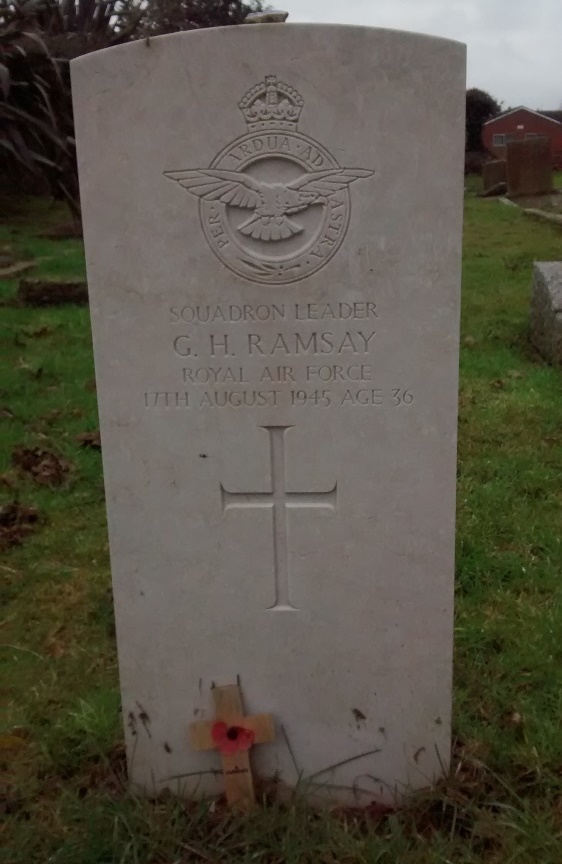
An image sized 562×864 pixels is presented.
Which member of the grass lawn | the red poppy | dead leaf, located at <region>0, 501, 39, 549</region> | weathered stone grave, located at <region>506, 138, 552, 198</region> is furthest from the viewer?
weathered stone grave, located at <region>506, 138, 552, 198</region>

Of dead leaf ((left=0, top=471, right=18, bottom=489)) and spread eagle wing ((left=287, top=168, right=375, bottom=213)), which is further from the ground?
spread eagle wing ((left=287, top=168, right=375, bottom=213))

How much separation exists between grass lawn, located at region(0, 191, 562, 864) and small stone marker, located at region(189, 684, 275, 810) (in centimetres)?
7

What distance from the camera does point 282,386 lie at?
2.13 metres

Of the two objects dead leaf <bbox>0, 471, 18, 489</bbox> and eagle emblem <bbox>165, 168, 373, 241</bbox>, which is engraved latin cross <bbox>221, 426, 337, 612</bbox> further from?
dead leaf <bbox>0, 471, 18, 489</bbox>

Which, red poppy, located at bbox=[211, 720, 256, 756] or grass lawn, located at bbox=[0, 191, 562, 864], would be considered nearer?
grass lawn, located at bbox=[0, 191, 562, 864]

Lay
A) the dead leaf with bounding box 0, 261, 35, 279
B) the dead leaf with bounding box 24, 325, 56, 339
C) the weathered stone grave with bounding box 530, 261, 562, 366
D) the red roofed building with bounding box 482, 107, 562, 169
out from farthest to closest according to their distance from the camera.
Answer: the red roofed building with bounding box 482, 107, 562, 169, the dead leaf with bounding box 0, 261, 35, 279, the dead leaf with bounding box 24, 325, 56, 339, the weathered stone grave with bounding box 530, 261, 562, 366

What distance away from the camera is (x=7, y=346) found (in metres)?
6.53

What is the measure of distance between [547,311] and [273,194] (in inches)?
161

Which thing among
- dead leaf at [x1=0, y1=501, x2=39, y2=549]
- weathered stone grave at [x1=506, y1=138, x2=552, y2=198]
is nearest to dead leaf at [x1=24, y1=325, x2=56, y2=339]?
dead leaf at [x1=0, y1=501, x2=39, y2=549]

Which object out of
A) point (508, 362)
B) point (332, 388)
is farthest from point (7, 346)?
point (332, 388)

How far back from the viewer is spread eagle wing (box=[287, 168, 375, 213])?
197 centimetres

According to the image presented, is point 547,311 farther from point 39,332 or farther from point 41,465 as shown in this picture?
point 39,332

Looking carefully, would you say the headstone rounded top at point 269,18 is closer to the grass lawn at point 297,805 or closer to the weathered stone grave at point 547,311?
the grass lawn at point 297,805

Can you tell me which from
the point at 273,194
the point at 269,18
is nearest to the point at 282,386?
the point at 273,194
